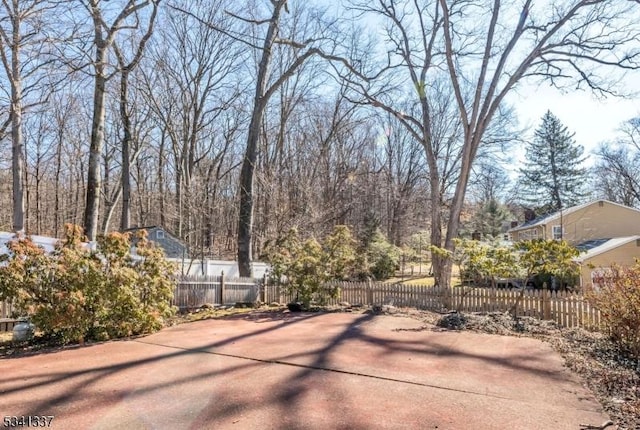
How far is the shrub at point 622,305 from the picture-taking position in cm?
603

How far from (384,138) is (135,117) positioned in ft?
61.4

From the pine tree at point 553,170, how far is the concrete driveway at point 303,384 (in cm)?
3676

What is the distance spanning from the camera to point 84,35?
394 inches

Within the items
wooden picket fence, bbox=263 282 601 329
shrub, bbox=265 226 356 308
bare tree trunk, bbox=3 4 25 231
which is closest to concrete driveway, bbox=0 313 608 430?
wooden picket fence, bbox=263 282 601 329

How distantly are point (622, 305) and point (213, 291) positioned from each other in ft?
33.2

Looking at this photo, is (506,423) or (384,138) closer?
(506,423)

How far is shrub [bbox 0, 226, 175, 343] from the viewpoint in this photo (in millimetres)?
7180

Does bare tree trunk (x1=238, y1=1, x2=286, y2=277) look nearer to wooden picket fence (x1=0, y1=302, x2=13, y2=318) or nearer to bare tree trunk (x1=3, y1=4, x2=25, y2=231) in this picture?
bare tree trunk (x1=3, y1=4, x2=25, y2=231)

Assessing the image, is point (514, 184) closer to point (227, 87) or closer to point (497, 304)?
point (227, 87)

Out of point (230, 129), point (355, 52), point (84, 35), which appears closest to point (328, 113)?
point (230, 129)

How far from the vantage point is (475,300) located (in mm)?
11000

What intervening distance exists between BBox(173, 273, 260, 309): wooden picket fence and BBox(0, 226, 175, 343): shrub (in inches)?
134

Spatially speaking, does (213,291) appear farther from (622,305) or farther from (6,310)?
(622,305)

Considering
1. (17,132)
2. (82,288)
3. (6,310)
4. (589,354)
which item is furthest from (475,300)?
(17,132)
